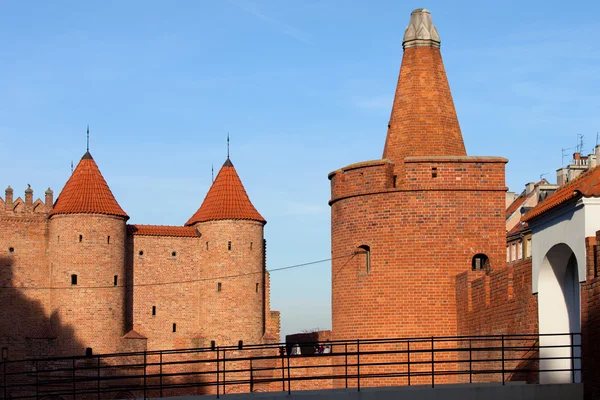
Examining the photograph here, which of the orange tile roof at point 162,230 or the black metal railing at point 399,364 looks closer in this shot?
the black metal railing at point 399,364

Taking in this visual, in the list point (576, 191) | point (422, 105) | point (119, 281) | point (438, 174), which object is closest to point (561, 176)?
point (119, 281)

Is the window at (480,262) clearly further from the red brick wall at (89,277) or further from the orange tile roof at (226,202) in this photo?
the orange tile roof at (226,202)

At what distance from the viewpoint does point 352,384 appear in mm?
26250

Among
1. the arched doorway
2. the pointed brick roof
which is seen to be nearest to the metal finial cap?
the pointed brick roof

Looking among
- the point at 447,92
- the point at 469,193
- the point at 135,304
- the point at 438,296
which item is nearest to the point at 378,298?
the point at 438,296

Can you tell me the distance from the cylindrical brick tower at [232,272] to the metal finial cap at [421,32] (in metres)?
29.4

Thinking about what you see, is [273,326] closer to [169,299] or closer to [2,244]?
[169,299]

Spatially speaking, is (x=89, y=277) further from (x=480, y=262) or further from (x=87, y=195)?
(x=480, y=262)

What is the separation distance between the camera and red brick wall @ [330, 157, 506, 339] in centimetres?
2539

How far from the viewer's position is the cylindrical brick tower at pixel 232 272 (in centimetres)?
5700

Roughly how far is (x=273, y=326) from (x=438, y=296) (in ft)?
112

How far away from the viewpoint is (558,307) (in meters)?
19.8

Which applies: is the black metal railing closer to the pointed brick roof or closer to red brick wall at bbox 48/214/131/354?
the pointed brick roof

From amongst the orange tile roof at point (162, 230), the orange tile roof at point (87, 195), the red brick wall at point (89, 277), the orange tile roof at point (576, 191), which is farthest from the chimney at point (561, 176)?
the orange tile roof at point (576, 191)
